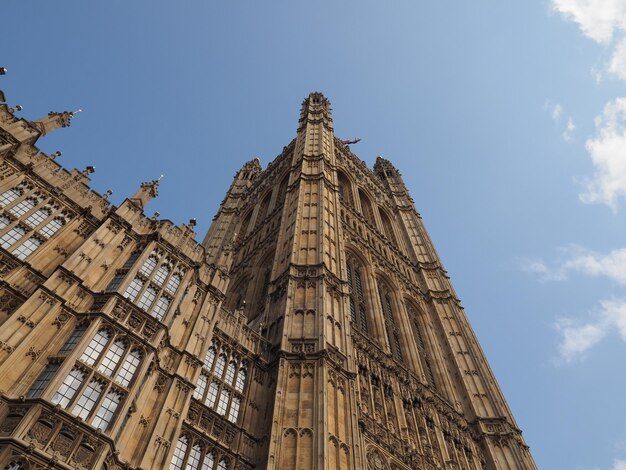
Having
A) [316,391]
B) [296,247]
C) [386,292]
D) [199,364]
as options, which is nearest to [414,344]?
[386,292]

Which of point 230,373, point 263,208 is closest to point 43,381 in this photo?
point 230,373

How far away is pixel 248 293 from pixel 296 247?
16.1ft

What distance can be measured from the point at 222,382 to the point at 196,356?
173 centimetres

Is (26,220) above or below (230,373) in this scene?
above

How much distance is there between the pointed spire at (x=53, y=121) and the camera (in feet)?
63.4

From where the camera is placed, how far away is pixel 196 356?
1573 cm

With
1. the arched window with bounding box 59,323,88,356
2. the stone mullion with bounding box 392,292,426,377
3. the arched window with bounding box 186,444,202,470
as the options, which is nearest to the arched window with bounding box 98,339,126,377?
the arched window with bounding box 59,323,88,356

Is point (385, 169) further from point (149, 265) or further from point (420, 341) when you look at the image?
point (149, 265)

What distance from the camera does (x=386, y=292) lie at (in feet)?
109

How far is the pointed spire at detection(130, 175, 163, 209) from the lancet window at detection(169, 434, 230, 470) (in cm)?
924

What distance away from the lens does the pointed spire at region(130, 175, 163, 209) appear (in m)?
19.8

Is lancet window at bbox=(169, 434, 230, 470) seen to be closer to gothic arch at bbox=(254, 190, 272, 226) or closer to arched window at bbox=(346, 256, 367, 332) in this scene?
arched window at bbox=(346, 256, 367, 332)

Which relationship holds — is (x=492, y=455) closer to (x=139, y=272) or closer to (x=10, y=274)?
(x=139, y=272)

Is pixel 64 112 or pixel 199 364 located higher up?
pixel 64 112
